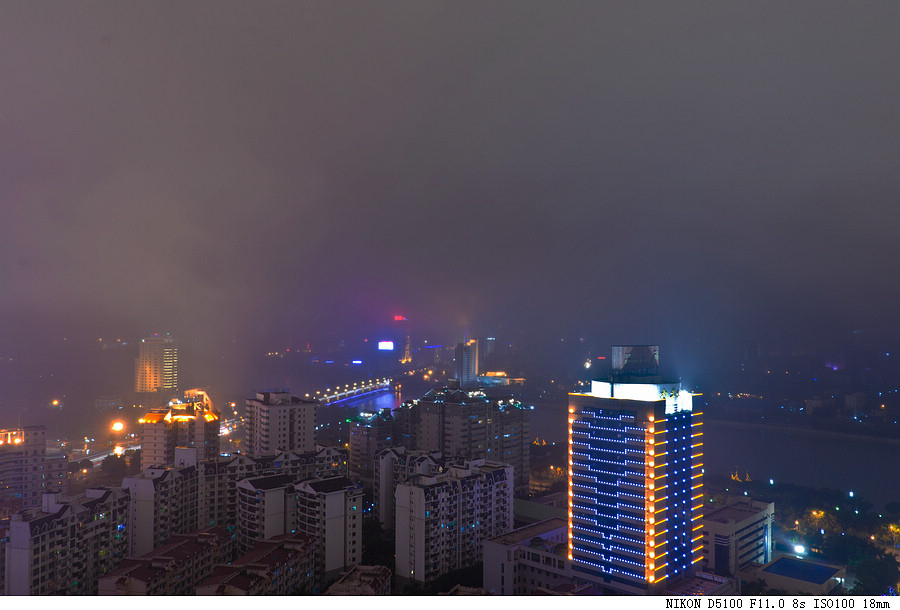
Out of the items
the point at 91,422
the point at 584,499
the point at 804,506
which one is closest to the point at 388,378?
the point at 91,422

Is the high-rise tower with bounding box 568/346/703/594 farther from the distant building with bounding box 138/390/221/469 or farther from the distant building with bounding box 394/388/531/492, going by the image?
the distant building with bounding box 138/390/221/469

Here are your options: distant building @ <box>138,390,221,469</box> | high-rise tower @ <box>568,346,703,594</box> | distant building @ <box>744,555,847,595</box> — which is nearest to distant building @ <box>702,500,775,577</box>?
distant building @ <box>744,555,847,595</box>

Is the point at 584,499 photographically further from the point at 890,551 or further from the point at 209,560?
the point at 890,551

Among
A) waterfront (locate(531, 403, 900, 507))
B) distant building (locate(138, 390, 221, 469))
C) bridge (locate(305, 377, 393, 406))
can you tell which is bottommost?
waterfront (locate(531, 403, 900, 507))

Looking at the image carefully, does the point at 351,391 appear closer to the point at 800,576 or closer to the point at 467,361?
the point at 467,361

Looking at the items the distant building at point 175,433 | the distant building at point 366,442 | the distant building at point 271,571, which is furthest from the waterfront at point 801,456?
the distant building at point 271,571
